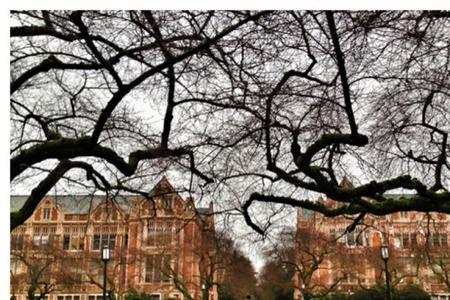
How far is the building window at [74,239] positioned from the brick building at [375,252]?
13.4ft

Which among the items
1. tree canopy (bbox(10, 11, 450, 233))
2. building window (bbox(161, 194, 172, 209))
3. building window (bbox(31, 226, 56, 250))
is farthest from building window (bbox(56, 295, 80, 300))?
tree canopy (bbox(10, 11, 450, 233))

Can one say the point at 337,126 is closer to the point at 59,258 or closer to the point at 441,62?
the point at 441,62

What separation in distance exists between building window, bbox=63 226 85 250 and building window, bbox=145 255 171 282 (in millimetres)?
2059

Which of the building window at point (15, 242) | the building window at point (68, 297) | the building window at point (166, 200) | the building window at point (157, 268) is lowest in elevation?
the building window at point (68, 297)

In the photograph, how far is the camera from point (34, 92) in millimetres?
3146

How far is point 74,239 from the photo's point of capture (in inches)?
436

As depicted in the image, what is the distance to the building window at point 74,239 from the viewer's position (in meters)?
9.82

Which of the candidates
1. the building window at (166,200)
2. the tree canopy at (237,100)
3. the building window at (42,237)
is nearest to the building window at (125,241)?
the building window at (42,237)

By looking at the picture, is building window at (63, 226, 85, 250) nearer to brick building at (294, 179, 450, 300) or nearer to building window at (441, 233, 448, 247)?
brick building at (294, 179, 450, 300)

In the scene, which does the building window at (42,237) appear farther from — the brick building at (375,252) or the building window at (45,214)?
the brick building at (375,252)

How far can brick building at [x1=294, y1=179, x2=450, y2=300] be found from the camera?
6711 millimetres
